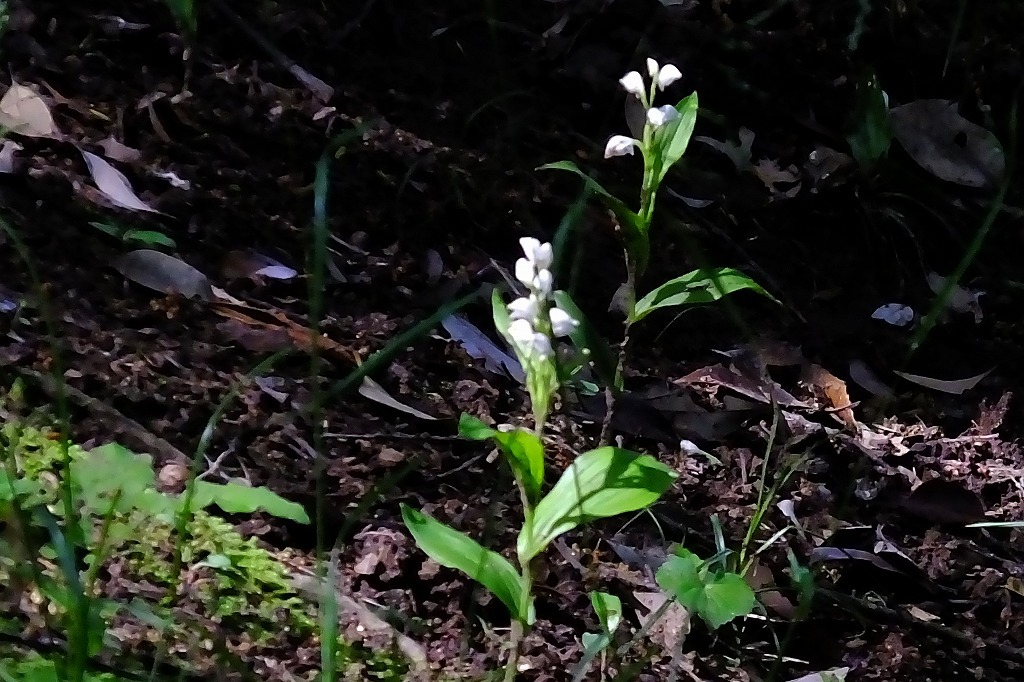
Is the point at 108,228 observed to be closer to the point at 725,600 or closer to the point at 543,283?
the point at 543,283

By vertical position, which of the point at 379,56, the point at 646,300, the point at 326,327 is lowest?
the point at 326,327

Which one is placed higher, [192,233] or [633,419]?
[192,233]

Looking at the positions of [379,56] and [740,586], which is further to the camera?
[379,56]

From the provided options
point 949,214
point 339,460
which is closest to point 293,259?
point 339,460

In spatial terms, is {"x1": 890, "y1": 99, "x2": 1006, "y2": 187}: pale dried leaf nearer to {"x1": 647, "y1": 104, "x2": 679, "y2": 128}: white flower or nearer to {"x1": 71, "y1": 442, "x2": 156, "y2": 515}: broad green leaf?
{"x1": 647, "y1": 104, "x2": 679, "y2": 128}: white flower

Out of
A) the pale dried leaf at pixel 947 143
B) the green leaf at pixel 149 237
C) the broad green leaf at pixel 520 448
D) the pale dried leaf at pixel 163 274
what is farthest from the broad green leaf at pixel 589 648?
the pale dried leaf at pixel 947 143

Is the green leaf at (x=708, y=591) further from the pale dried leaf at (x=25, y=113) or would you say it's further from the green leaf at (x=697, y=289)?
the pale dried leaf at (x=25, y=113)

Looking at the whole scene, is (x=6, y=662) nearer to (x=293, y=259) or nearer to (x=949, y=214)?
(x=293, y=259)
